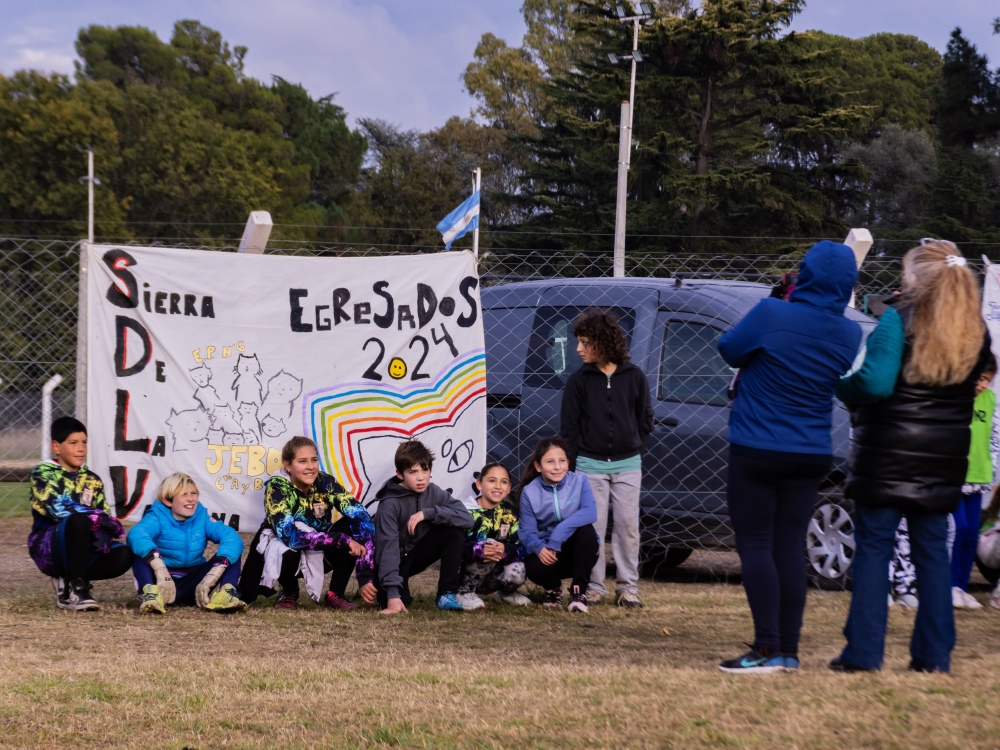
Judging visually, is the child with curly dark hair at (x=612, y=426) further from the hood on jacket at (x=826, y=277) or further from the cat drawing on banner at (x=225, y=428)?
the hood on jacket at (x=826, y=277)

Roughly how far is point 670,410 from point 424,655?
2.88 meters

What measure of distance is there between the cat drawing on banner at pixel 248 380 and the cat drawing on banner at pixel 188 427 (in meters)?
0.23

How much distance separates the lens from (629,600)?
6973 mm

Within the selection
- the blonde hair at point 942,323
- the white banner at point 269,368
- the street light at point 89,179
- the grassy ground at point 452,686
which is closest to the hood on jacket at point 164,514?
the white banner at point 269,368

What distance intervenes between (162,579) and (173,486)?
51 centimetres

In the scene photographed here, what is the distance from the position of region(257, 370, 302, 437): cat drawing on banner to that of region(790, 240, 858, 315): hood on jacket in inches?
136

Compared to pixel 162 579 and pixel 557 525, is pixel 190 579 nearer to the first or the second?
pixel 162 579

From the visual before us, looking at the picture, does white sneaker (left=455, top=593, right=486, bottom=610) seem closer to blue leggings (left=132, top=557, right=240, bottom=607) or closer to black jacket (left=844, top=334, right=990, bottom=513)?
blue leggings (left=132, top=557, right=240, bottom=607)

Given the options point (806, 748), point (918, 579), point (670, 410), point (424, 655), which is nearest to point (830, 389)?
point (918, 579)

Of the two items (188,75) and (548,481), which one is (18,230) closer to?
(188,75)

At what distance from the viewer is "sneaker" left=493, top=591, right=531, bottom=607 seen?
705cm

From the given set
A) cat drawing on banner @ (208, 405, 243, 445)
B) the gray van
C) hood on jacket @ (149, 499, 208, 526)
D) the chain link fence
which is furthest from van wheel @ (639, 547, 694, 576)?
hood on jacket @ (149, 499, 208, 526)

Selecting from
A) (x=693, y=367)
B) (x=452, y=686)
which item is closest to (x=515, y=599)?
(x=693, y=367)

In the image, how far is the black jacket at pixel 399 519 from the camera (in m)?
6.78
